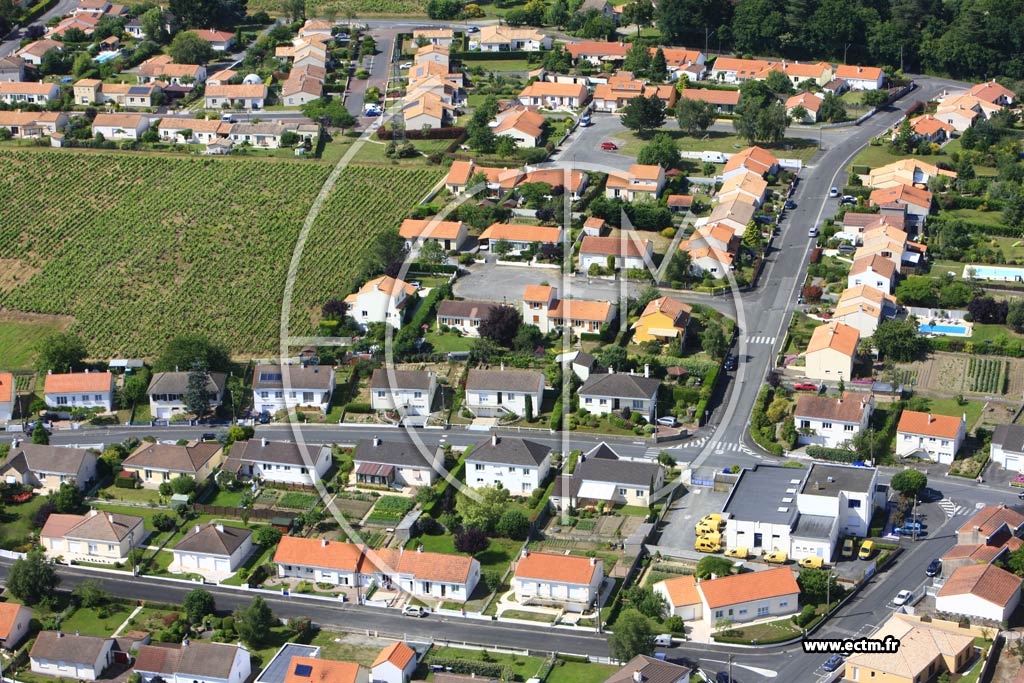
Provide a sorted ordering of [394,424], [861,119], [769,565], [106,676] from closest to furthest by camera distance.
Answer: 1. [106,676]
2. [769,565]
3. [394,424]
4. [861,119]

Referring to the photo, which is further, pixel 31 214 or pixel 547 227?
pixel 31 214

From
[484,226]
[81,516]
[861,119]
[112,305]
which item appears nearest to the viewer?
[81,516]

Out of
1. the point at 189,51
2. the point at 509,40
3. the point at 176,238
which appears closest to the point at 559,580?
the point at 176,238

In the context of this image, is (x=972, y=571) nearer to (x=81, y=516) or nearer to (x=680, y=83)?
(x=81, y=516)

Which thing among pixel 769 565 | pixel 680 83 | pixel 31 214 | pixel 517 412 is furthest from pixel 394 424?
pixel 680 83

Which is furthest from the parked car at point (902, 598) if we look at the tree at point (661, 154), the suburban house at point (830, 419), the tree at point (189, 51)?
the tree at point (189, 51)

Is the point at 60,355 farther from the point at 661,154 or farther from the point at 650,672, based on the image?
the point at 661,154
